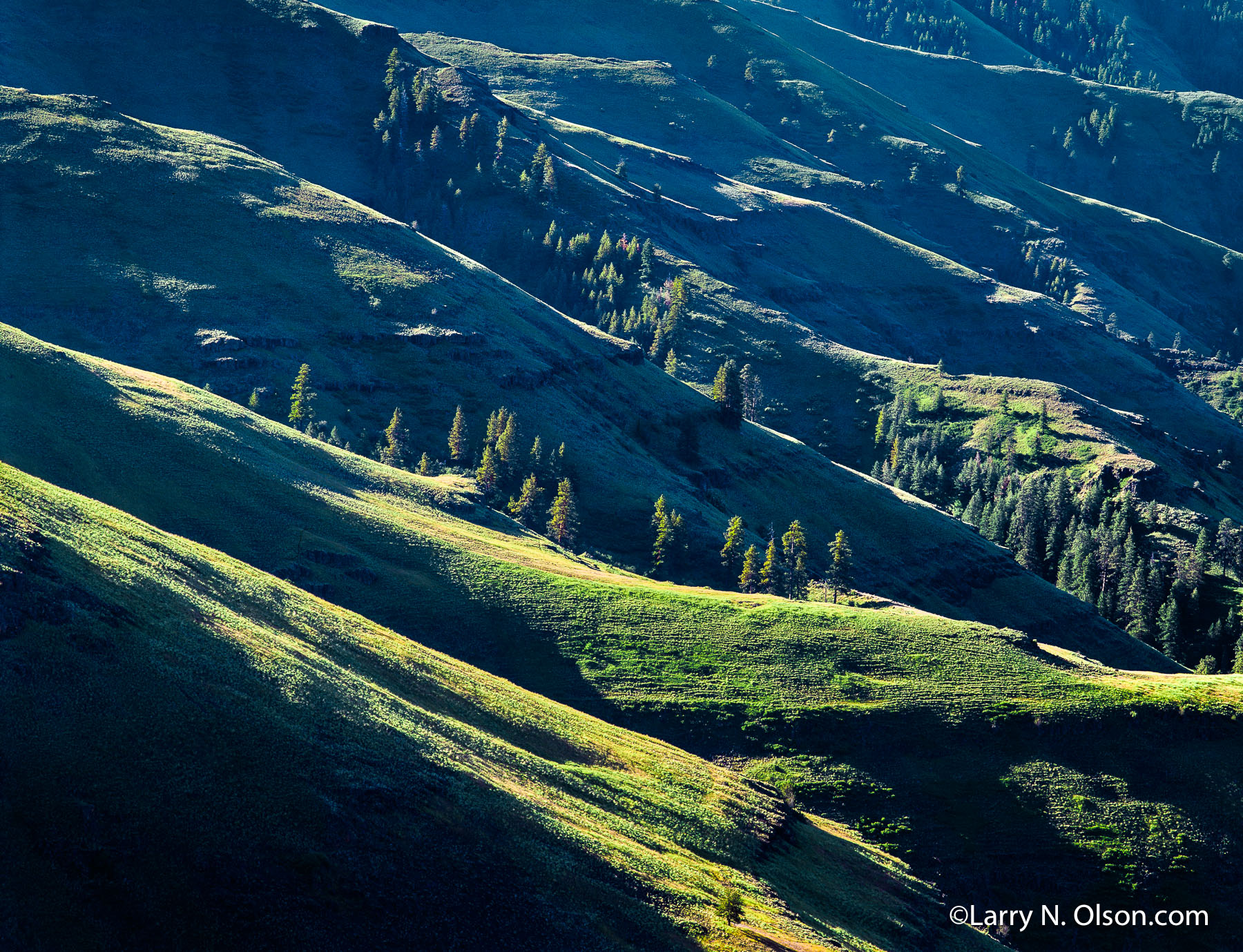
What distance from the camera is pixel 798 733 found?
88.6 meters

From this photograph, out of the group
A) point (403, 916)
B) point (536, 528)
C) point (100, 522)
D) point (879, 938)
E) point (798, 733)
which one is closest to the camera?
point (403, 916)

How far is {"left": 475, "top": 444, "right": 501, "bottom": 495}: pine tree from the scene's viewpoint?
13912 centimetres

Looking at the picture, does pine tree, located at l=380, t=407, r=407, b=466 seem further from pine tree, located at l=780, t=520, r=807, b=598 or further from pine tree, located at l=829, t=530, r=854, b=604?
pine tree, located at l=829, t=530, r=854, b=604

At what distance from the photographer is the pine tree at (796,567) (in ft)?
427

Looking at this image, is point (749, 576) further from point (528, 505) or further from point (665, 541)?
point (528, 505)

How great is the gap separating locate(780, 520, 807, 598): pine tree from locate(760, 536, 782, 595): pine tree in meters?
2.27

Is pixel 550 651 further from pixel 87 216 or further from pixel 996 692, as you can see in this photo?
pixel 87 216

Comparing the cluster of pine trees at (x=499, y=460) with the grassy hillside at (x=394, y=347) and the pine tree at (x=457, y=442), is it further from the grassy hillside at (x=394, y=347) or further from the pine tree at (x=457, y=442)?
the grassy hillside at (x=394, y=347)

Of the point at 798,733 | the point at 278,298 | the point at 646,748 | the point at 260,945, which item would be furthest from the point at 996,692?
the point at 278,298

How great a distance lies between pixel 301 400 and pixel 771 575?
6885 cm

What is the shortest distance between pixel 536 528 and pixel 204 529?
50065 millimetres

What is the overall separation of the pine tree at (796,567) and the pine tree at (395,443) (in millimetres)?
52458

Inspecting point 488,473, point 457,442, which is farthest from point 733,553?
point 457,442

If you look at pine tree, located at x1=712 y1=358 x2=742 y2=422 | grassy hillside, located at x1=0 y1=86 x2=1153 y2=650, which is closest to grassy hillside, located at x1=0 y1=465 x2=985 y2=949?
grassy hillside, located at x1=0 y1=86 x2=1153 y2=650
